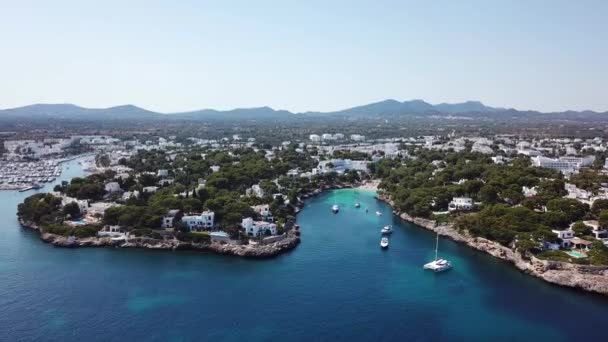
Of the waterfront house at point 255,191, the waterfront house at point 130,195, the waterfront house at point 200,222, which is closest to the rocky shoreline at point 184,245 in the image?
the waterfront house at point 200,222

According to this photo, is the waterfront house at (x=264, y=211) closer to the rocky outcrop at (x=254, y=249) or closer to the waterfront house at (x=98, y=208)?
the rocky outcrop at (x=254, y=249)

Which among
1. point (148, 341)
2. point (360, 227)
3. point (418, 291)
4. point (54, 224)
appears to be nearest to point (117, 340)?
point (148, 341)

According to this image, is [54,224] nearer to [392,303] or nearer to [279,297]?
[279,297]

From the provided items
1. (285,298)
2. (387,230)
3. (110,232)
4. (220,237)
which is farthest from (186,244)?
(387,230)

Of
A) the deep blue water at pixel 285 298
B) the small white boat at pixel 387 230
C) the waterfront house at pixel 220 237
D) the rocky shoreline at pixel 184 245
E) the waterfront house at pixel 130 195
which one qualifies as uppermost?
the waterfront house at pixel 130 195

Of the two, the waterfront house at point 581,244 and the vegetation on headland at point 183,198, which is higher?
the vegetation on headland at point 183,198

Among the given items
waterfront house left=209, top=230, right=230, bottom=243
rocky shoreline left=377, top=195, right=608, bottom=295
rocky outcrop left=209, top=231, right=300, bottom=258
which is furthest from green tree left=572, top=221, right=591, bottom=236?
waterfront house left=209, top=230, right=230, bottom=243

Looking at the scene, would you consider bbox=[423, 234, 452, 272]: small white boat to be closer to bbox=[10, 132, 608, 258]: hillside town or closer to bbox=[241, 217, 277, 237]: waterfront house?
bbox=[10, 132, 608, 258]: hillside town
